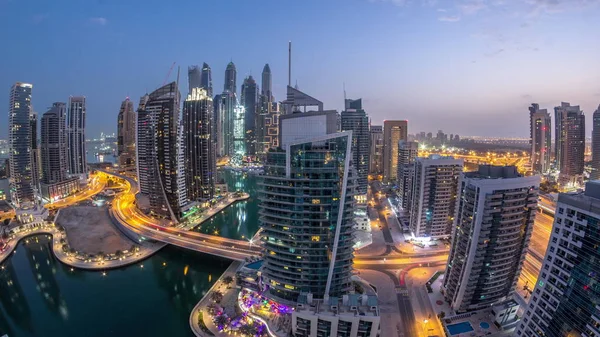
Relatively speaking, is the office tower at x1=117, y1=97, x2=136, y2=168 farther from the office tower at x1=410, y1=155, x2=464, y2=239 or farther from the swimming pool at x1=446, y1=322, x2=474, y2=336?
the swimming pool at x1=446, y1=322, x2=474, y2=336

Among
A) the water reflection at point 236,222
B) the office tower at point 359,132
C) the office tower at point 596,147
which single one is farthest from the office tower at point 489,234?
the office tower at point 596,147

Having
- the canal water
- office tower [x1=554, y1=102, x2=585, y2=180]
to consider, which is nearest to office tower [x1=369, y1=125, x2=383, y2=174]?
office tower [x1=554, y1=102, x2=585, y2=180]

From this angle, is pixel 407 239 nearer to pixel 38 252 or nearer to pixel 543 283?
pixel 543 283

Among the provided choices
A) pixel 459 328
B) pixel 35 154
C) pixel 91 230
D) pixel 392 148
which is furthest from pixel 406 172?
pixel 35 154

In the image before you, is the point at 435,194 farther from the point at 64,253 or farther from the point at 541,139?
the point at 541,139

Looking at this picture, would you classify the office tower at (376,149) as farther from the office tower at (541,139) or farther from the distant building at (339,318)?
the distant building at (339,318)

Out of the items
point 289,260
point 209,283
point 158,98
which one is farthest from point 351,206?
point 158,98
